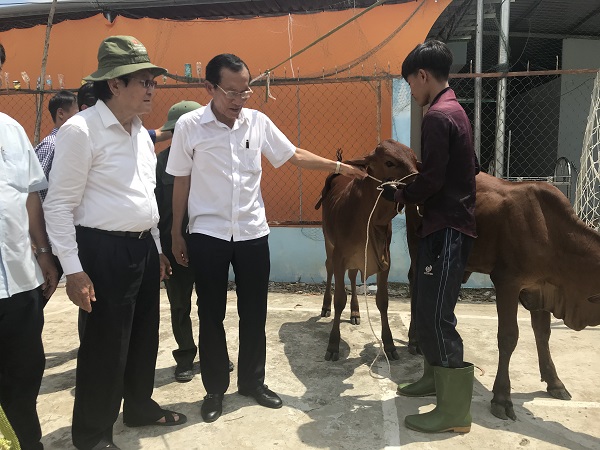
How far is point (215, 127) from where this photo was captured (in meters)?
3.12

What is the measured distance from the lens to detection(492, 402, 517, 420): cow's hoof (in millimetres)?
3197

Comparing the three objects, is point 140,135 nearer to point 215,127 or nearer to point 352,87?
point 215,127

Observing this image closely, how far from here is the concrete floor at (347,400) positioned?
9.70 ft

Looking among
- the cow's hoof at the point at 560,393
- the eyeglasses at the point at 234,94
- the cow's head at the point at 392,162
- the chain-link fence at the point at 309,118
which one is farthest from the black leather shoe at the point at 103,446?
the chain-link fence at the point at 309,118

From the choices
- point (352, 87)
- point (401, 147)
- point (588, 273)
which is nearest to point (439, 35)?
point (352, 87)

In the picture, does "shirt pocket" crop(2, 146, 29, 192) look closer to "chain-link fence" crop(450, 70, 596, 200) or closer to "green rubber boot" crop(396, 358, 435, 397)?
"green rubber boot" crop(396, 358, 435, 397)

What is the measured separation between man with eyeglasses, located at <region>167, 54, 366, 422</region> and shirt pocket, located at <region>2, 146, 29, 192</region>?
954 mm

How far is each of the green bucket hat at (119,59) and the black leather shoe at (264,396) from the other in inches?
86.4

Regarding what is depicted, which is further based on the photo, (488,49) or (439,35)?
(488,49)

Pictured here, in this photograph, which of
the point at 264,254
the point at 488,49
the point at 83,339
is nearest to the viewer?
the point at 83,339

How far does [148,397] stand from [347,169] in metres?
2.05

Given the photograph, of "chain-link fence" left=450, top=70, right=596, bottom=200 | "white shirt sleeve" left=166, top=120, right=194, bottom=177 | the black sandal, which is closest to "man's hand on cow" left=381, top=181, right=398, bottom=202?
"white shirt sleeve" left=166, top=120, right=194, bottom=177

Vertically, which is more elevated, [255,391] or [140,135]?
[140,135]

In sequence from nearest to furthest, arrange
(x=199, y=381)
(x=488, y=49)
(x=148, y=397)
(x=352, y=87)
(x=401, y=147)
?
(x=148, y=397), (x=401, y=147), (x=199, y=381), (x=352, y=87), (x=488, y=49)
